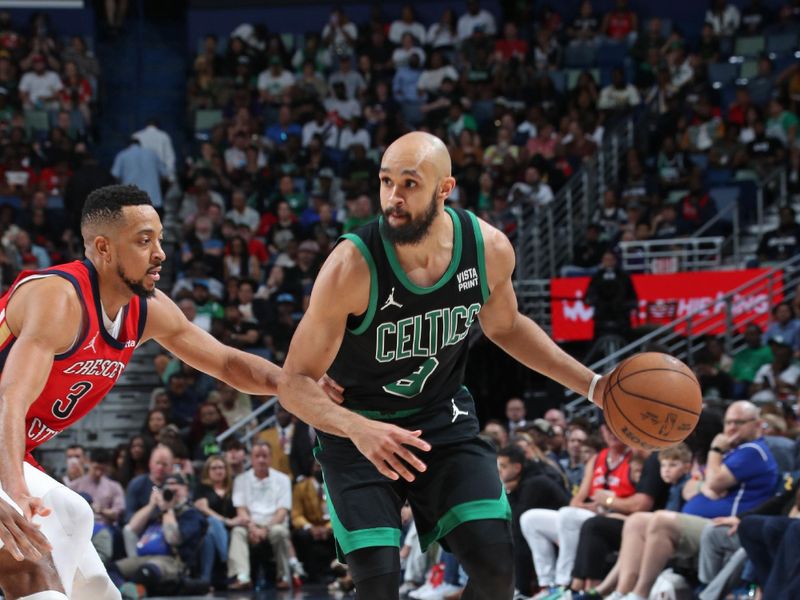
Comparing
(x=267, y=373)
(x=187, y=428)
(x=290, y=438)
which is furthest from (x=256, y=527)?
(x=267, y=373)

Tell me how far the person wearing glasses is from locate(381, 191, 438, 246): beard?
4.32 m

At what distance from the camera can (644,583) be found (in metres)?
8.27

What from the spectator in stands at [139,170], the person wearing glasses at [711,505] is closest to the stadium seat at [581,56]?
the spectator in stands at [139,170]

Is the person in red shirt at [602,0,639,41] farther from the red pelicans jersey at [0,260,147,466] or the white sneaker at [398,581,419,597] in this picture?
the red pelicans jersey at [0,260,147,466]

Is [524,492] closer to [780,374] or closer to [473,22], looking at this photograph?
[780,374]

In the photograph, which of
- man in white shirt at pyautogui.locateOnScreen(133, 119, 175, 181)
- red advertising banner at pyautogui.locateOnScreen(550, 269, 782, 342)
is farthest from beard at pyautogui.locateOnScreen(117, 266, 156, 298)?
man in white shirt at pyautogui.locateOnScreen(133, 119, 175, 181)

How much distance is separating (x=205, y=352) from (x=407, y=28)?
14.5 meters

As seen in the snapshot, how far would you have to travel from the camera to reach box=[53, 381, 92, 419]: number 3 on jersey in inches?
184

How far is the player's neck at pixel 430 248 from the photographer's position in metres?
4.66

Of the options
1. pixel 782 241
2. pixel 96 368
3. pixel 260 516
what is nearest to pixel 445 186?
pixel 96 368

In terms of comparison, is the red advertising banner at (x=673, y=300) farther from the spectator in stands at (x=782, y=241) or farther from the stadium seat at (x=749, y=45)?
the stadium seat at (x=749, y=45)

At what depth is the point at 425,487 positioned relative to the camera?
4836 millimetres

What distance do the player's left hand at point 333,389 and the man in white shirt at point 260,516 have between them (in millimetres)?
6619

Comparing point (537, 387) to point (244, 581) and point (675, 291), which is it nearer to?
point (675, 291)
